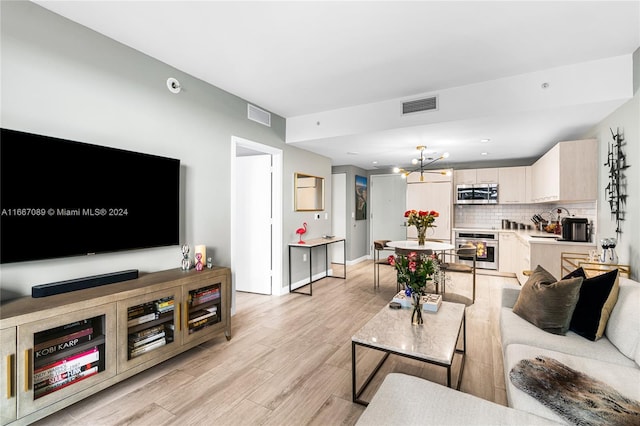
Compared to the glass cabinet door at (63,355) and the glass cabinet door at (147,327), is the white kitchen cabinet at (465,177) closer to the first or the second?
the glass cabinet door at (147,327)

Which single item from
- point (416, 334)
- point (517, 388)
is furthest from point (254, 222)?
point (517, 388)

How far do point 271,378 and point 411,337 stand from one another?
118cm

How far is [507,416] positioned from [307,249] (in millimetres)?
4078

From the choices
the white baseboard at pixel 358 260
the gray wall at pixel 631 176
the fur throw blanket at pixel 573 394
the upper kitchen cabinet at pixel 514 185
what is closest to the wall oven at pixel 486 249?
the upper kitchen cabinet at pixel 514 185

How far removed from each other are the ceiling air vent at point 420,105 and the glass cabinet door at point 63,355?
3648mm

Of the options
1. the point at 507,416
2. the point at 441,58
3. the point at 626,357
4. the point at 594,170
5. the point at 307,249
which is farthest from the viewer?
the point at 307,249

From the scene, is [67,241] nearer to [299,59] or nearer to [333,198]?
[299,59]

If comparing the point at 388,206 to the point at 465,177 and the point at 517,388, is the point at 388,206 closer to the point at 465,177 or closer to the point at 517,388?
the point at 465,177

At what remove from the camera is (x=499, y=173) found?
6238 millimetres

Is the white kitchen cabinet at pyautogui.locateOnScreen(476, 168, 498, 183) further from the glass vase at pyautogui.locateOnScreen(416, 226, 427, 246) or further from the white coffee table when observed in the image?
the white coffee table

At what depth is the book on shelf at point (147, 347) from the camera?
2.27 m

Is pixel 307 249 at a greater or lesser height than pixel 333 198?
lesser

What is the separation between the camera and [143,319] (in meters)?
2.34

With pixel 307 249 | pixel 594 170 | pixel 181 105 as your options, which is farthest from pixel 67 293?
pixel 594 170
